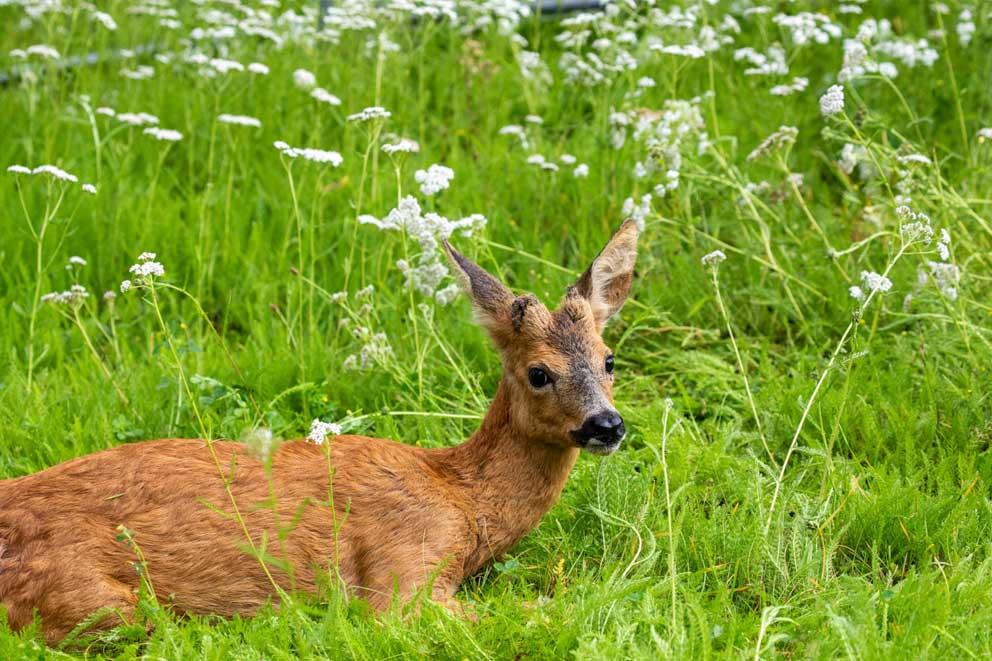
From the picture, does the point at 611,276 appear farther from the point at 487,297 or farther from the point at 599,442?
the point at 599,442

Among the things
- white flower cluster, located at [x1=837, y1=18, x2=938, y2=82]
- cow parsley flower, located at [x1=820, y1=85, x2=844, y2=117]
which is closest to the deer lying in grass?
cow parsley flower, located at [x1=820, y1=85, x2=844, y2=117]

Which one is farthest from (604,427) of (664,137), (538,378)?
(664,137)

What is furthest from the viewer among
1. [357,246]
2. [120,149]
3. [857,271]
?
[120,149]

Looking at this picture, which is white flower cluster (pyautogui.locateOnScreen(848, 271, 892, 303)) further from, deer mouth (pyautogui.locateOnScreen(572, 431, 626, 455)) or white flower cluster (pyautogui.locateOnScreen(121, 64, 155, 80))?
white flower cluster (pyautogui.locateOnScreen(121, 64, 155, 80))

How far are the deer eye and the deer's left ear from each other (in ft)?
1.28

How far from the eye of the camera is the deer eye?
454 centimetres

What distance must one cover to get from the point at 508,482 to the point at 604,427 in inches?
18.1

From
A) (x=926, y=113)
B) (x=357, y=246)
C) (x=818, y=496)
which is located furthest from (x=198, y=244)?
(x=926, y=113)

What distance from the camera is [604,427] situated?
4344 mm

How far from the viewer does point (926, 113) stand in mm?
7621

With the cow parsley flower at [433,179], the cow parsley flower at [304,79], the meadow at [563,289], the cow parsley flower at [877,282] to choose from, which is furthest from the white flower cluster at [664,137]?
the cow parsley flower at [304,79]

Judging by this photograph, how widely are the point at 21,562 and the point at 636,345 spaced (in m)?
2.85

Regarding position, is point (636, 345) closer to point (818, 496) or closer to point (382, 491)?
point (818, 496)

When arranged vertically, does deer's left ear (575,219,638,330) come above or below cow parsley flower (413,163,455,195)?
below
